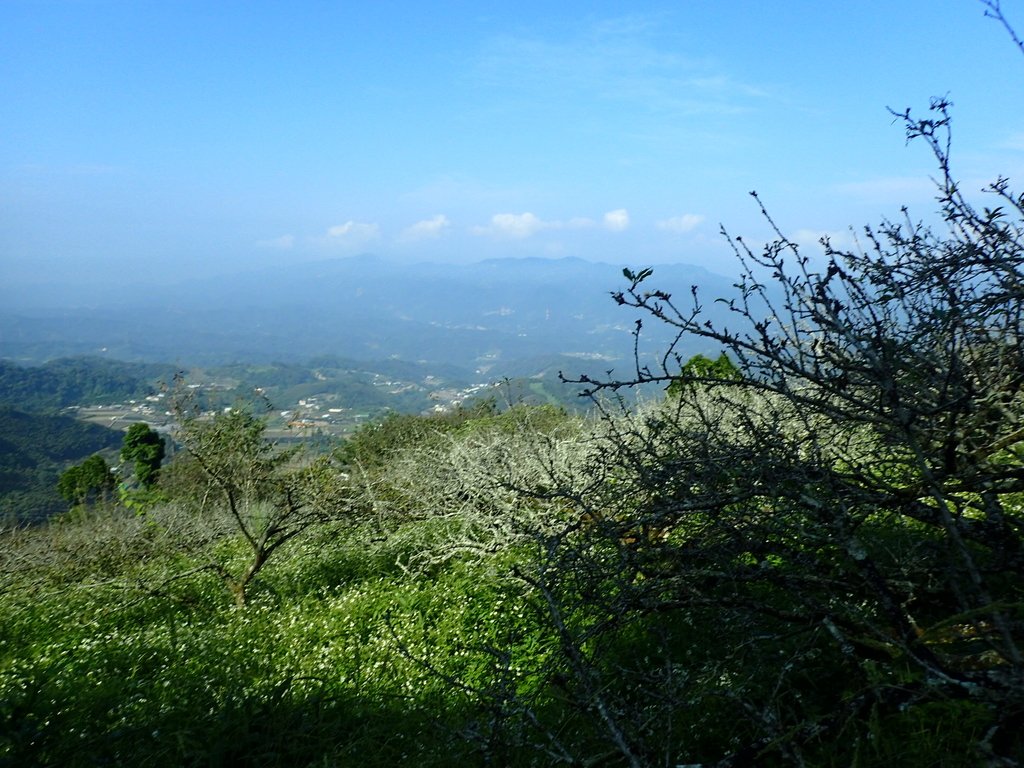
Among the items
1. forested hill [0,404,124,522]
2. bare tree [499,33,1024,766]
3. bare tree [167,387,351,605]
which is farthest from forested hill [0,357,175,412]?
bare tree [499,33,1024,766]

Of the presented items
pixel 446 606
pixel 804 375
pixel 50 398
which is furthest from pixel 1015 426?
pixel 50 398

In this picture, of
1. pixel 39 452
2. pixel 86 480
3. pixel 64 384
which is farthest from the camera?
pixel 64 384

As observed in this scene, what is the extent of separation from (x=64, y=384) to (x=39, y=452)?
58.1m

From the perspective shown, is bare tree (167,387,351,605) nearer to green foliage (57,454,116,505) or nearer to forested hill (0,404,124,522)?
green foliage (57,454,116,505)

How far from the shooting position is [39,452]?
5722cm

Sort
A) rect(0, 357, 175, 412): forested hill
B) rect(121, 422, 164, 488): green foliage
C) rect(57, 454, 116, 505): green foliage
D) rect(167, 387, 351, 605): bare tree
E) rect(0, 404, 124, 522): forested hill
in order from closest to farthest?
1. rect(167, 387, 351, 605): bare tree
2. rect(57, 454, 116, 505): green foliage
3. rect(121, 422, 164, 488): green foliage
4. rect(0, 404, 124, 522): forested hill
5. rect(0, 357, 175, 412): forested hill

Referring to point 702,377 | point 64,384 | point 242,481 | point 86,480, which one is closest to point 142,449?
point 86,480

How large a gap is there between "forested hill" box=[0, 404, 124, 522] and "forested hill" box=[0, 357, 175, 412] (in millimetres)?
24830

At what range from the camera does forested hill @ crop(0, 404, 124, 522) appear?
38312mm

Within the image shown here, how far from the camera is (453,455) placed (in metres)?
11.0

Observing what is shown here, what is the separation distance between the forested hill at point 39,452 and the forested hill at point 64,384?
2483cm

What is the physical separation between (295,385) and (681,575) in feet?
404

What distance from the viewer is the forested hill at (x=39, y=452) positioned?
126ft

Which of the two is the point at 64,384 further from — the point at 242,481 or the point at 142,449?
the point at 242,481
